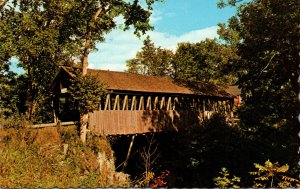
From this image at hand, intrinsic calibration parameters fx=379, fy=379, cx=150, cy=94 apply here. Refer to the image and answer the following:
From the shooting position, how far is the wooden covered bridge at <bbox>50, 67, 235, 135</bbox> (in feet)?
88.0

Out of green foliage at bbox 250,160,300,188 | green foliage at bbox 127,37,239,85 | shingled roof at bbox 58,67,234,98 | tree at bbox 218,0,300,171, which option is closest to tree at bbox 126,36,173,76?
green foliage at bbox 127,37,239,85

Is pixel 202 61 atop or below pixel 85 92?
atop

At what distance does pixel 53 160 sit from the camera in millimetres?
19047

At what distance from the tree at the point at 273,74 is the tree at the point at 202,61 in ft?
137

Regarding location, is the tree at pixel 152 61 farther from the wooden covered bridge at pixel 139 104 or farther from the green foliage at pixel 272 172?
the green foliage at pixel 272 172

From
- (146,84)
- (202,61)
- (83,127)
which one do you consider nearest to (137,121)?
(146,84)

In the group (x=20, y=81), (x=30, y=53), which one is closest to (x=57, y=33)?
(x=30, y=53)

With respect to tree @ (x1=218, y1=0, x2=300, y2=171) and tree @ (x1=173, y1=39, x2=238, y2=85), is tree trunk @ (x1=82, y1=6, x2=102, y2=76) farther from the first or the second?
tree @ (x1=173, y1=39, x2=238, y2=85)

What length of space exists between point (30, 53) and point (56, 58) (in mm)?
3507

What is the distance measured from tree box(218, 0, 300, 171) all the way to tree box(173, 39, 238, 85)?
41741mm

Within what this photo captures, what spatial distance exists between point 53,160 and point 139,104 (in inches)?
467

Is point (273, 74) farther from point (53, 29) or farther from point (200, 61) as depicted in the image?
point (200, 61)

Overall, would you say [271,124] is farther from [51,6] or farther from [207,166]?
[51,6]

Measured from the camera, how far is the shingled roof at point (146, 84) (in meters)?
27.4
